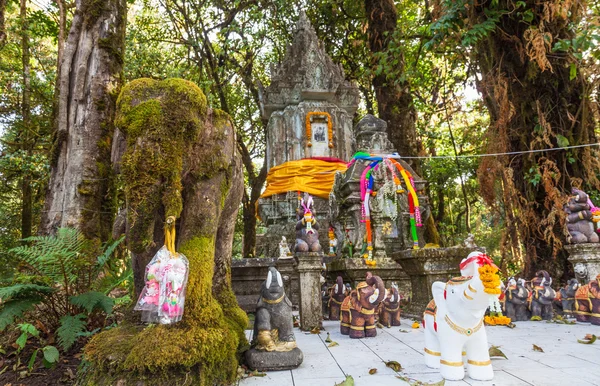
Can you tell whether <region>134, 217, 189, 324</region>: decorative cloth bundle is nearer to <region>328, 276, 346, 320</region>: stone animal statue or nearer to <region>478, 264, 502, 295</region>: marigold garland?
<region>478, 264, 502, 295</region>: marigold garland

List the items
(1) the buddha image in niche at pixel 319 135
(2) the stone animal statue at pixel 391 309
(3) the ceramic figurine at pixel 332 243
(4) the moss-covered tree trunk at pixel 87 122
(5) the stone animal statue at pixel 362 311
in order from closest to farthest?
(5) the stone animal statue at pixel 362 311 < (4) the moss-covered tree trunk at pixel 87 122 < (2) the stone animal statue at pixel 391 309 < (3) the ceramic figurine at pixel 332 243 < (1) the buddha image in niche at pixel 319 135

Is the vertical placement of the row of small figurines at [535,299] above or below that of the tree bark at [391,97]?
below

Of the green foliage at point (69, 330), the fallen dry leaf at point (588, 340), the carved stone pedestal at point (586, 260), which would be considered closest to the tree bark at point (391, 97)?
the carved stone pedestal at point (586, 260)

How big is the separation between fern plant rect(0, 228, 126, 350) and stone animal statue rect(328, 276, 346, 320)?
296 cm

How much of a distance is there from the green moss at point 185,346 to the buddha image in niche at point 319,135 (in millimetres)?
8090

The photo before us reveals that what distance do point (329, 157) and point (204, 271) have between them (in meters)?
8.08

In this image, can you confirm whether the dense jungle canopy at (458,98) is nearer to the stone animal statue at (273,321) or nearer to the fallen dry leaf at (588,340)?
the stone animal statue at (273,321)

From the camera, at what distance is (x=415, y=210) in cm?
680

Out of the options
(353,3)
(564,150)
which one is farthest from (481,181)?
(353,3)

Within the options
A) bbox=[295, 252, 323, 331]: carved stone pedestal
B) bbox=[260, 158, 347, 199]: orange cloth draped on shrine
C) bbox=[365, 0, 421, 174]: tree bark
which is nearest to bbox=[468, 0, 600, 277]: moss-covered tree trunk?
bbox=[365, 0, 421, 174]: tree bark

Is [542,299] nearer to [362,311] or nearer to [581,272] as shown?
[581,272]

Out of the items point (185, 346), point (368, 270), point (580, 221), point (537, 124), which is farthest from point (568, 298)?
point (185, 346)

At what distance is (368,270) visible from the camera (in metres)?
6.46

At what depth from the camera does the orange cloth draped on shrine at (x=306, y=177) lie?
33.2 feet
